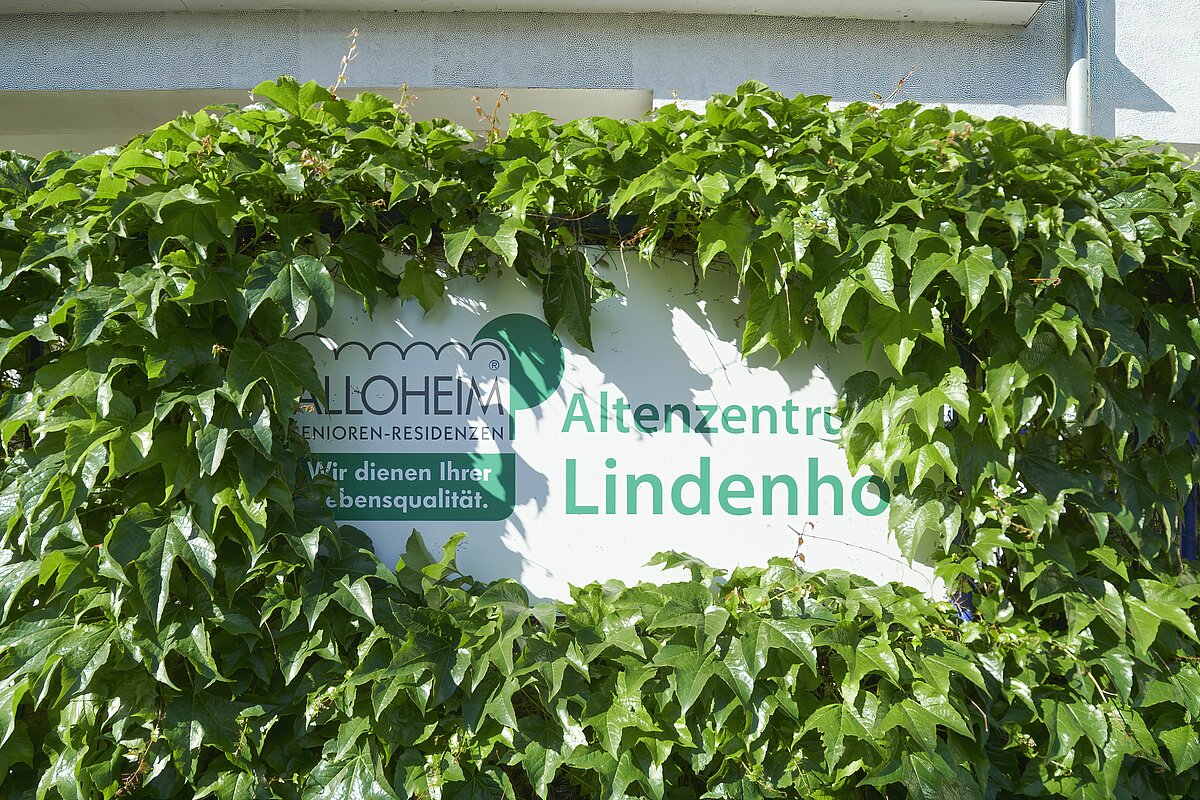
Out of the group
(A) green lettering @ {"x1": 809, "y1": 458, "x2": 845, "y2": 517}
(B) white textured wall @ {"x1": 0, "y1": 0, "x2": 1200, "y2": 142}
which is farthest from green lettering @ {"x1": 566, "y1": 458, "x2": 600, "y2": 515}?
(B) white textured wall @ {"x1": 0, "y1": 0, "x2": 1200, "y2": 142}

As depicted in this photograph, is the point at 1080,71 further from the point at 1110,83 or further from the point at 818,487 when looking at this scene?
the point at 818,487

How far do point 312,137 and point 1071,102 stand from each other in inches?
178

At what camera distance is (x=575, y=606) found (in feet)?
8.01

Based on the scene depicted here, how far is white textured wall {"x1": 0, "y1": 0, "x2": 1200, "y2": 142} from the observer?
4.83 metres

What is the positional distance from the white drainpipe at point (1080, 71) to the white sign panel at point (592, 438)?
3343 mm

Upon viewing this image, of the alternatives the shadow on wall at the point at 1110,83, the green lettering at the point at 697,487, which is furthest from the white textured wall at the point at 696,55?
the green lettering at the point at 697,487

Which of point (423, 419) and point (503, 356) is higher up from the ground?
point (503, 356)

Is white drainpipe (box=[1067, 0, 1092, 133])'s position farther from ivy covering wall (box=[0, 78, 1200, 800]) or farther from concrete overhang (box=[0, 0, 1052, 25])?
ivy covering wall (box=[0, 78, 1200, 800])

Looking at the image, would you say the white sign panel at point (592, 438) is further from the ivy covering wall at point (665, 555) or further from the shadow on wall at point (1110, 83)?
the shadow on wall at point (1110, 83)

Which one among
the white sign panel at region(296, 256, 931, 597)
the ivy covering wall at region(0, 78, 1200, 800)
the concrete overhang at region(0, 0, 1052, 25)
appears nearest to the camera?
the ivy covering wall at region(0, 78, 1200, 800)

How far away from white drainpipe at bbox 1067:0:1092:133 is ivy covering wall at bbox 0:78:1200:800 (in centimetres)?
271

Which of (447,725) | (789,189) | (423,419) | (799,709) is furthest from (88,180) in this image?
(799,709)

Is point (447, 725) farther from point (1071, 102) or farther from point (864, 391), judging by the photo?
point (1071, 102)

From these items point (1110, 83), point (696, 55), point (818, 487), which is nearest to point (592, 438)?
point (818, 487)
